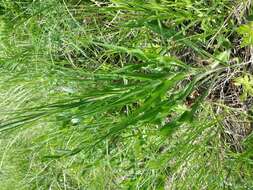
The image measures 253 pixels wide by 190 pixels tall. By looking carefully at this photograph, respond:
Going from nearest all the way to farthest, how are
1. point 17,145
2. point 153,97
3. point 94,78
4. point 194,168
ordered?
1. point 153,97
2. point 94,78
3. point 194,168
4. point 17,145

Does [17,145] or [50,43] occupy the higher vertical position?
[50,43]

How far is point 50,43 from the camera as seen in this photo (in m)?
1.59

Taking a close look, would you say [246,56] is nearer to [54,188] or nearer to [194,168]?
[194,168]

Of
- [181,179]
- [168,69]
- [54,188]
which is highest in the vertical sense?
[168,69]

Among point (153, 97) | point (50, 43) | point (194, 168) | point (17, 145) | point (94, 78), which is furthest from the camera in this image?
point (17, 145)

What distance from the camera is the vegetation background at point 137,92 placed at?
1.31 metres

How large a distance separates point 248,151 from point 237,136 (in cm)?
16

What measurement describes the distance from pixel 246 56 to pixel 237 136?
27 cm

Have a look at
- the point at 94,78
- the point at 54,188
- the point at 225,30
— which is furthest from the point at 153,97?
the point at 54,188

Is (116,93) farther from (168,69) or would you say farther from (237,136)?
(237,136)

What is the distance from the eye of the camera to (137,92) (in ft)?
3.96

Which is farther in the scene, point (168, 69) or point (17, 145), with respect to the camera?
point (17, 145)

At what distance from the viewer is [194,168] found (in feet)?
4.82

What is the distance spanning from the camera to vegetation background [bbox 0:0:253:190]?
1310mm
